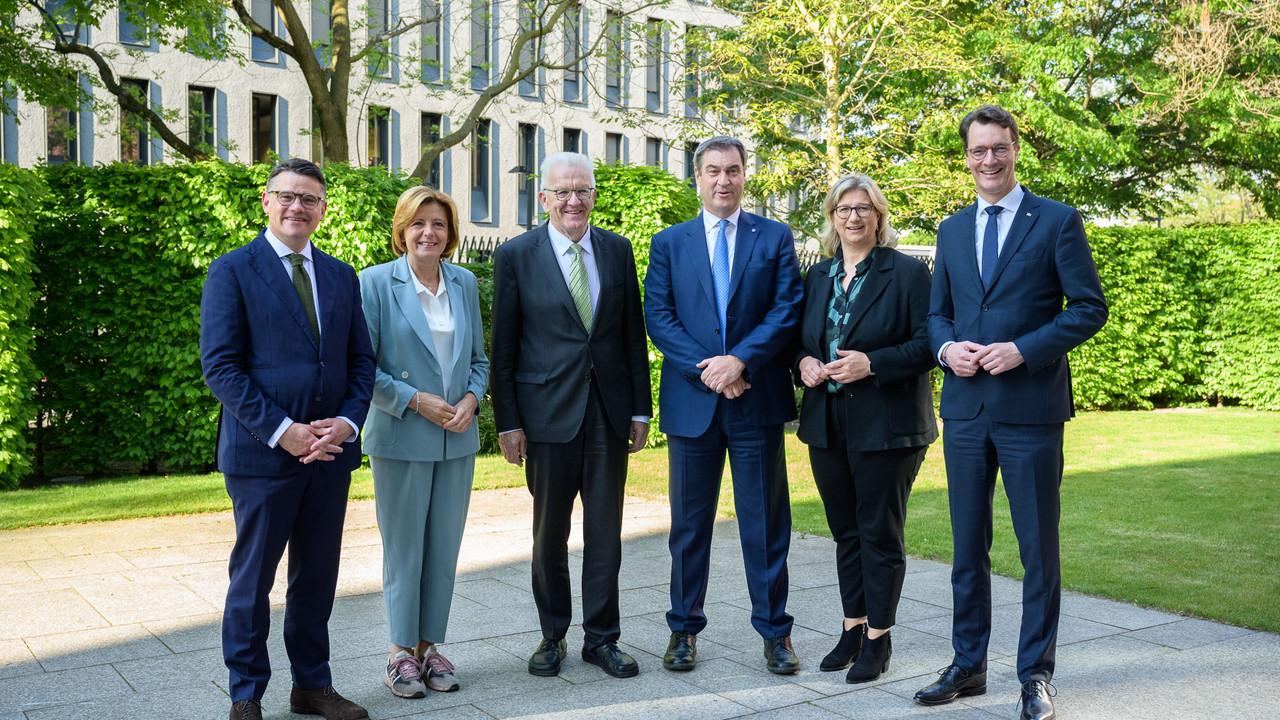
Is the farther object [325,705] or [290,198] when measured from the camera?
[325,705]

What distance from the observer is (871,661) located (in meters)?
4.64

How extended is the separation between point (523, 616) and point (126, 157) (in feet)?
84.4

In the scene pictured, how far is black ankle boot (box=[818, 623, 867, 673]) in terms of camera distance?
4750 millimetres

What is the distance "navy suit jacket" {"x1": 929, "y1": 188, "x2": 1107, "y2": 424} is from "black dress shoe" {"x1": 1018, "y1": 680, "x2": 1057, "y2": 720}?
103cm

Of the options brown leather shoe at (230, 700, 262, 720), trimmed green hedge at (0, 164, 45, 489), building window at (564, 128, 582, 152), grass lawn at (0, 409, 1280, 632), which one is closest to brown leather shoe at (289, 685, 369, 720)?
brown leather shoe at (230, 700, 262, 720)

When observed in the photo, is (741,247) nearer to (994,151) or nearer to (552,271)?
(552,271)

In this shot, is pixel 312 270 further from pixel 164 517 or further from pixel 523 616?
pixel 164 517

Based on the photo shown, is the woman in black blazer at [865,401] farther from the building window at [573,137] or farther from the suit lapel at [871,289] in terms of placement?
the building window at [573,137]

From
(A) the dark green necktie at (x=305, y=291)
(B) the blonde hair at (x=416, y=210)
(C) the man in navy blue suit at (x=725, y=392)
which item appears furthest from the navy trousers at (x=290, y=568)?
(C) the man in navy blue suit at (x=725, y=392)

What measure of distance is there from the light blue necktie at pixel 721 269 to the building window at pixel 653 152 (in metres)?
33.8

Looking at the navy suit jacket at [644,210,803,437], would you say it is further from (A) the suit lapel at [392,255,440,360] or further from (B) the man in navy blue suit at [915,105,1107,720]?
(A) the suit lapel at [392,255,440,360]

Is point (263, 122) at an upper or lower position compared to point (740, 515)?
upper

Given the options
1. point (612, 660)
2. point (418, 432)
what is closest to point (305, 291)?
point (418, 432)

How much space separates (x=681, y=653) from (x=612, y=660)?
0.31m
